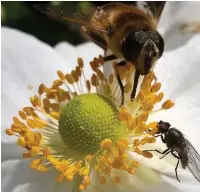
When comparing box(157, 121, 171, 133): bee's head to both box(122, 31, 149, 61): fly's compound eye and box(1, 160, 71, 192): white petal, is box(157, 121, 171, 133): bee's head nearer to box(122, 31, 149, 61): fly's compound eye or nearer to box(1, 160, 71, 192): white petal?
box(122, 31, 149, 61): fly's compound eye

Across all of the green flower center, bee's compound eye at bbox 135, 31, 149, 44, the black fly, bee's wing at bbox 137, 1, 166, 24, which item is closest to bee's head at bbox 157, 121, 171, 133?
the black fly

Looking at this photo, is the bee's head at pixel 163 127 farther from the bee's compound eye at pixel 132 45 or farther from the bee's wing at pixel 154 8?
Answer: the bee's wing at pixel 154 8

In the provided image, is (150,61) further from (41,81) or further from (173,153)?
(41,81)

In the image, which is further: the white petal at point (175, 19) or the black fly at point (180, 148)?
the white petal at point (175, 19)

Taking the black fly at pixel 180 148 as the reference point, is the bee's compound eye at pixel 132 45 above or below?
above

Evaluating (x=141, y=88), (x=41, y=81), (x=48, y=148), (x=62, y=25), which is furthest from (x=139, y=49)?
(x=62, y=25)

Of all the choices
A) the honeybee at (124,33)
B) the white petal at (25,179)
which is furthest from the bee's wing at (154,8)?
the white petal at (25,179)

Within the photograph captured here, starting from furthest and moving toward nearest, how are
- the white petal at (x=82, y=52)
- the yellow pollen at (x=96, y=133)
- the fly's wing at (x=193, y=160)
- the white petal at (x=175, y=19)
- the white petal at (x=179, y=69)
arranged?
1. the white petal at (x=82, y=52)
2. the white petal at (x=175, y=19)
3. the white petal at (x=179, y=69)
4. the yellow pollen at (x=96, y=133)
5. the fly's wing at (x=193, y=160)
